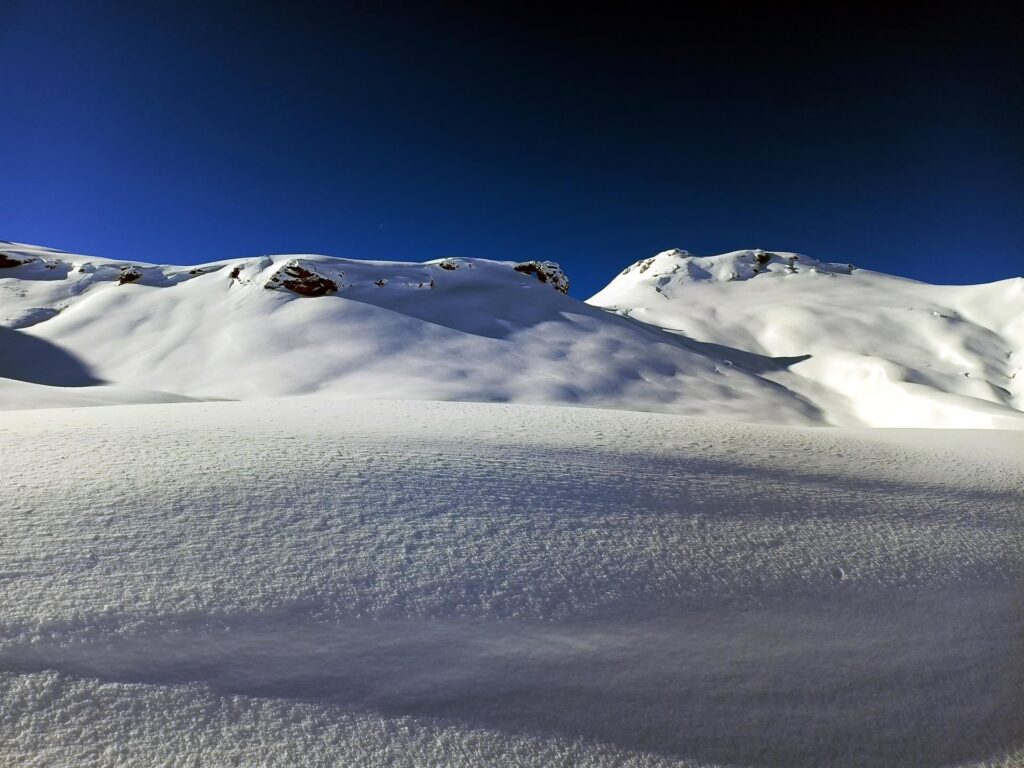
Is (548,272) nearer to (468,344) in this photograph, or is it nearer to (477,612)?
(468,344)

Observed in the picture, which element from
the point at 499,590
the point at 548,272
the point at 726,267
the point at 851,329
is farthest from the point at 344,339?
the point at 726,267

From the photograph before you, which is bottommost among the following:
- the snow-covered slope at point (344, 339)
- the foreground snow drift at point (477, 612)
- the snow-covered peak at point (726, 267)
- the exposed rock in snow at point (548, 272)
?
the foreground snow drift at point (477, 612)

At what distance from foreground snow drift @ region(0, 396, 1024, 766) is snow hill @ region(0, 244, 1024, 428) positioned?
674 centimetres

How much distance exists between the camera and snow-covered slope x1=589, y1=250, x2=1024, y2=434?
49.4 feet

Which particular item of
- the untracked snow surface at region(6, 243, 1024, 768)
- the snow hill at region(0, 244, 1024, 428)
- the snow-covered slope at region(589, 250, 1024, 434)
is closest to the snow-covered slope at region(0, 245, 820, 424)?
the snow hill at region(0, 244, 1024, 428)

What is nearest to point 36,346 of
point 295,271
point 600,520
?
point 295,271

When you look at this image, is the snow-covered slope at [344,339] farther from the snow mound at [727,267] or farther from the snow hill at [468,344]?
the snow mound at [727,267]

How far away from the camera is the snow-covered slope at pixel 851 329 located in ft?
49.4

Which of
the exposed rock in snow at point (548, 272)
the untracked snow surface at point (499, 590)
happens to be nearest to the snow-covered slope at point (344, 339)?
the exposed rock in snow at point (548, 272)

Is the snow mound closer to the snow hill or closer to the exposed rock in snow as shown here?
the snow hill

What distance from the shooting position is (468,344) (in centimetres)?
1414

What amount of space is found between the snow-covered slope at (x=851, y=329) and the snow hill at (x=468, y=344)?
9 centimetres

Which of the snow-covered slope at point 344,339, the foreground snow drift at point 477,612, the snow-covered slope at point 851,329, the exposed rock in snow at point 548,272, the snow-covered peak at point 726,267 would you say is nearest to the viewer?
the foreground snow drift at point 477,612

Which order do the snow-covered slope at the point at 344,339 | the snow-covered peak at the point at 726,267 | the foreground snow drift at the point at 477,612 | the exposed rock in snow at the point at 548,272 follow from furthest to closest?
the snow-covered peak at the point at 726,267 → the exposed rock in snow at the point at 548,272 → the snow-covered slope at the point at 344,339 → the foreground snow drift at the point at 477,612
